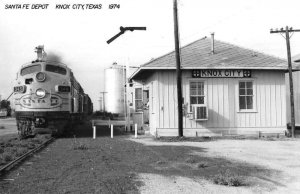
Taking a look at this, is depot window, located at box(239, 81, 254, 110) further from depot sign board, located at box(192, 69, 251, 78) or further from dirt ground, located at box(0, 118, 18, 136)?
dirt ground, located at box(0, 118, 18, 136)

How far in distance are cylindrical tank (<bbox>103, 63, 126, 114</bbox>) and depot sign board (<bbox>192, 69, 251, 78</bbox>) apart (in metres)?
45.2

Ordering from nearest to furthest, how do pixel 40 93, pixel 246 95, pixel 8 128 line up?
pixel 40 93 → pixel 246 95 → pixel 8 128

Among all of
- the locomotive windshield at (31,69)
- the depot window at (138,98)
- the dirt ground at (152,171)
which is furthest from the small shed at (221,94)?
the depot window at (138,98)

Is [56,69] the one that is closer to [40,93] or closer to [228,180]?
[40,93]

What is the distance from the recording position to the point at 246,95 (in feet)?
66.6

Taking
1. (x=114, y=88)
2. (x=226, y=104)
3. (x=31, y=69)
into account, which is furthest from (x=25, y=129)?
(x=114, y=88)

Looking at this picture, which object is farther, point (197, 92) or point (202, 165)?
point (197, 92)

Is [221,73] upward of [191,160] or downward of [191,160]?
upward

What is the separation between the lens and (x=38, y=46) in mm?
22609

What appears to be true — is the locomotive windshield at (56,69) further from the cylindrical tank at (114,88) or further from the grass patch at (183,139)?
the cylindrical tank at (114,88)

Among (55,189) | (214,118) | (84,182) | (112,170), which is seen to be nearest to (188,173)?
(112,170)

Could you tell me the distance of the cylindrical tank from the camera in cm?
6769

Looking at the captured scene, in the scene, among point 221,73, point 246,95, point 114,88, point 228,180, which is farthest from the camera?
point 114,88

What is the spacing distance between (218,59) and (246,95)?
7.28 feet
